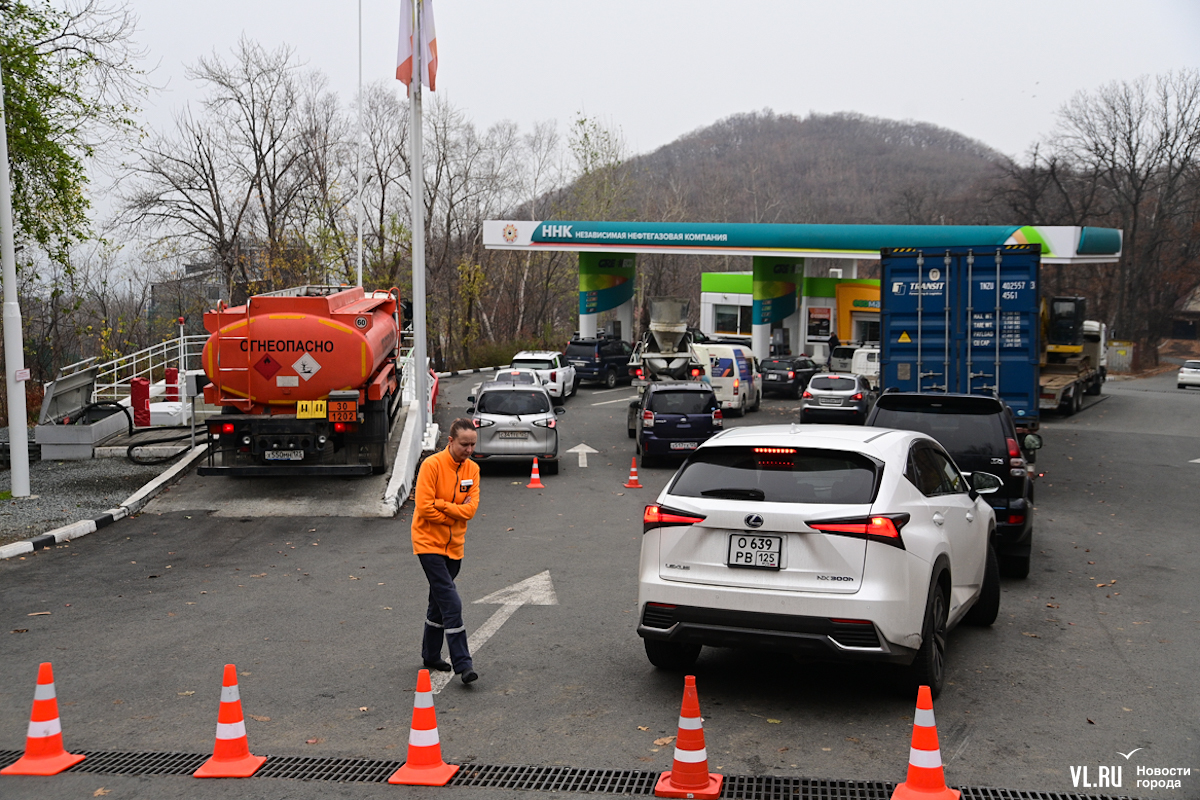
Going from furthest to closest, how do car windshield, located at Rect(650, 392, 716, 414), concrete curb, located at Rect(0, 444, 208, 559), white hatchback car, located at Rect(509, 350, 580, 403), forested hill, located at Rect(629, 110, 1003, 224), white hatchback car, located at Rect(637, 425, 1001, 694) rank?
forested hill, located at Rect(629, 110, 1003, 224) → white hatchback car, located at Rect(509, 350, 580, 403) → car windshield, located at Rect(650, 392, 716, 414) → concrete curb, located at Rect(0, 444, 208, 559) → white hatchback car, located at Rect(637, 425, 1001, 694)

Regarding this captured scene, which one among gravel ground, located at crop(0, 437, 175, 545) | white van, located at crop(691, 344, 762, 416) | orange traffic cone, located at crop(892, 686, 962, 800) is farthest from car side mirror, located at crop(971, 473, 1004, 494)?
white van, located at crop(691, 344, 762, 416)

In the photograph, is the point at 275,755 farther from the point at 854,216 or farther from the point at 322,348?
the point at 854,216

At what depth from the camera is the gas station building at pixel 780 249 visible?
129 ft

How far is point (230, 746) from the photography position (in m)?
5.53

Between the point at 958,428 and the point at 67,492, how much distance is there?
12.9 metres

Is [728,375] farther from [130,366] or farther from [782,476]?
[782,476]

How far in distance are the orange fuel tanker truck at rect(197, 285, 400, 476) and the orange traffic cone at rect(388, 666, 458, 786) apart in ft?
34.0

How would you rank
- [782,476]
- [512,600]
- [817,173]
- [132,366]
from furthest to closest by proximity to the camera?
[817,173], [132,366], [512,600], [782,476]

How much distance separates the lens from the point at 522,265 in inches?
2714

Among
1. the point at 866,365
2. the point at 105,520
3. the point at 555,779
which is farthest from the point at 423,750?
the point at 866,365

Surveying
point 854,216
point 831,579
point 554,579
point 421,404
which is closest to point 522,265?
point 854,216

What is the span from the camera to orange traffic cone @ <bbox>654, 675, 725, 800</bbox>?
5031 millimetres

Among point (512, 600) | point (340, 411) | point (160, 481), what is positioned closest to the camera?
point (512, 600)

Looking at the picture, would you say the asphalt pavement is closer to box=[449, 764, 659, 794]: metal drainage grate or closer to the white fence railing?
box=[449, 764, 659, 794]: metal drainage grate
